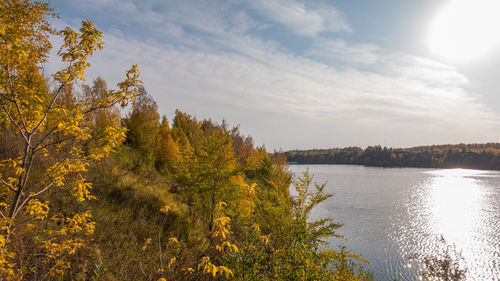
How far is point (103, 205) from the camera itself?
38.9 feet

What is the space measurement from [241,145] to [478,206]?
39367 millimetres

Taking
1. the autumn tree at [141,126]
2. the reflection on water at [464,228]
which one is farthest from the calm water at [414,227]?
the autumn tree at [141,126]

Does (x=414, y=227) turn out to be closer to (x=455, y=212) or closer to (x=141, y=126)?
(x=455, y=212)

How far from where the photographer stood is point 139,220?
11.9 metres

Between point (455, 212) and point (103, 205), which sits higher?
point (103, 205)

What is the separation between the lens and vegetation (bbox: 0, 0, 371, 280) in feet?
14.5

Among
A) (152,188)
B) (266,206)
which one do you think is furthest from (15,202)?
(152,188)

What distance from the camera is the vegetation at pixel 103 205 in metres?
4.43

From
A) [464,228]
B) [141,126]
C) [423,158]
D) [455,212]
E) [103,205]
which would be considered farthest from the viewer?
[423,158]

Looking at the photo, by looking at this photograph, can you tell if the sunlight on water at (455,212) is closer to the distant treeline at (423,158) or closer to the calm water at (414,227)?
the calm water at (414,227)

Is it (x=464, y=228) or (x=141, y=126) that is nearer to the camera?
(x=141, y=126)

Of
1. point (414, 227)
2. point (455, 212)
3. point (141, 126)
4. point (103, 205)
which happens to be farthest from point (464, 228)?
point (141, 126)

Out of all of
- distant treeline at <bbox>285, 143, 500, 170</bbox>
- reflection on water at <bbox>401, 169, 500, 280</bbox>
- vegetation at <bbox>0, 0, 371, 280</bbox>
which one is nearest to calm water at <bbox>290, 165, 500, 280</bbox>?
reflection on water at <bbox>401, 169, 500, 280</bbox>

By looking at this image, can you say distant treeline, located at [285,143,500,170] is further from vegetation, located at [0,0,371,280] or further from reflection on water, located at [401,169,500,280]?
vegetation, located at [0,0,371,280]
